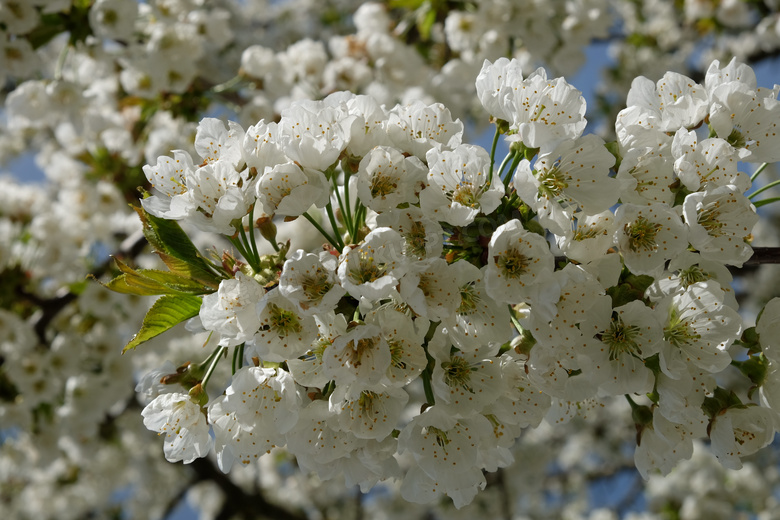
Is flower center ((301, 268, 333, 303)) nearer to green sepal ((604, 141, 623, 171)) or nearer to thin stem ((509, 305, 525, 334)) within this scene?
thin stem ((509, 305, 525, 334))

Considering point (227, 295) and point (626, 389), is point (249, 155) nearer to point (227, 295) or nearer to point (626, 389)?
point (227, 295)

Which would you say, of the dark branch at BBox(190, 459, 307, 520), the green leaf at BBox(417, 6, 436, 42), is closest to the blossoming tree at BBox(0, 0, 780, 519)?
the green leaf at BBox(417, 6, 436, 42)

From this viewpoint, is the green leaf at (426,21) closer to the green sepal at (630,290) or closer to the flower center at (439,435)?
the green sepal at (630,290)

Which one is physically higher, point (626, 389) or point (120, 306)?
point (626, 389)

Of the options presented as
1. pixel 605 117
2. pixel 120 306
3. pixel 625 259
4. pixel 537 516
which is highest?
pixel 625 259

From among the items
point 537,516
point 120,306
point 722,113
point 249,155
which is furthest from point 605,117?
point 249,155

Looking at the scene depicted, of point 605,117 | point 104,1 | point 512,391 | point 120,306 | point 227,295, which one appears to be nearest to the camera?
point 227,295

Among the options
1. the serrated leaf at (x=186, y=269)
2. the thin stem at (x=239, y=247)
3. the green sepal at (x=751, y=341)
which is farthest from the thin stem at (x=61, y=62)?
the green sepal at (x=751, y=341)

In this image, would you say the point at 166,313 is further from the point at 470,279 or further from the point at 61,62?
the point at 61,62
